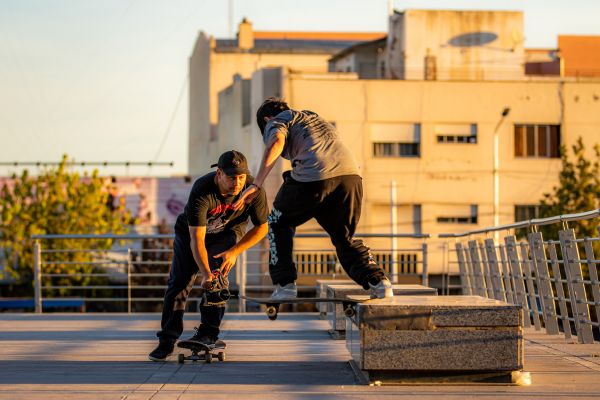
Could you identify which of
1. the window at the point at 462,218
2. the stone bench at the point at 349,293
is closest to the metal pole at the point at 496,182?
the window at the point at 462,218

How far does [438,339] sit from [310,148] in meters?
1.42

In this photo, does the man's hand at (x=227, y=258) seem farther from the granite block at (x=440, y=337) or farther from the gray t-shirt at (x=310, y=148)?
the granite block at (x=440, y=337)

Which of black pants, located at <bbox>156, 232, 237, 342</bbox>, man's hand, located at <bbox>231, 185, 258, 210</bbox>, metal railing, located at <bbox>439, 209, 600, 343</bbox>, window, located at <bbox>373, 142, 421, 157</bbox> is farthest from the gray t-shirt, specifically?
window, located at <bbox>373, 142, 421, 157</bbox>

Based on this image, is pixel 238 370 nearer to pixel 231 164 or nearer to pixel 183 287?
pixel 183 287

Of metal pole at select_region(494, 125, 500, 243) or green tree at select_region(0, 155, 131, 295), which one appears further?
metal pole at select_region(494, 125, 500, 243)

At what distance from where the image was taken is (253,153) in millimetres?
55375

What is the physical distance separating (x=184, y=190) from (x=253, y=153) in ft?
48.2

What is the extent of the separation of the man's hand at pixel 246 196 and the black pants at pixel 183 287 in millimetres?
660

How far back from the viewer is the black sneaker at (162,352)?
8.21 meters

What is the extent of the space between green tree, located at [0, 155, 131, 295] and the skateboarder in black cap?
43.4 meters

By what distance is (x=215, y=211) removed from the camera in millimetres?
8195

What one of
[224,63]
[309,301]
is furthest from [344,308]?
[224,63]

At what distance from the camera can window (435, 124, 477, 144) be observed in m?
53.9

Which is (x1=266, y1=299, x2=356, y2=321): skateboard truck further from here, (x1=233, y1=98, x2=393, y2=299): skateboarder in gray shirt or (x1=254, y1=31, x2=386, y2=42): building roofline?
(x1=254, y1=31, x2=386, y2=42): building roofline
